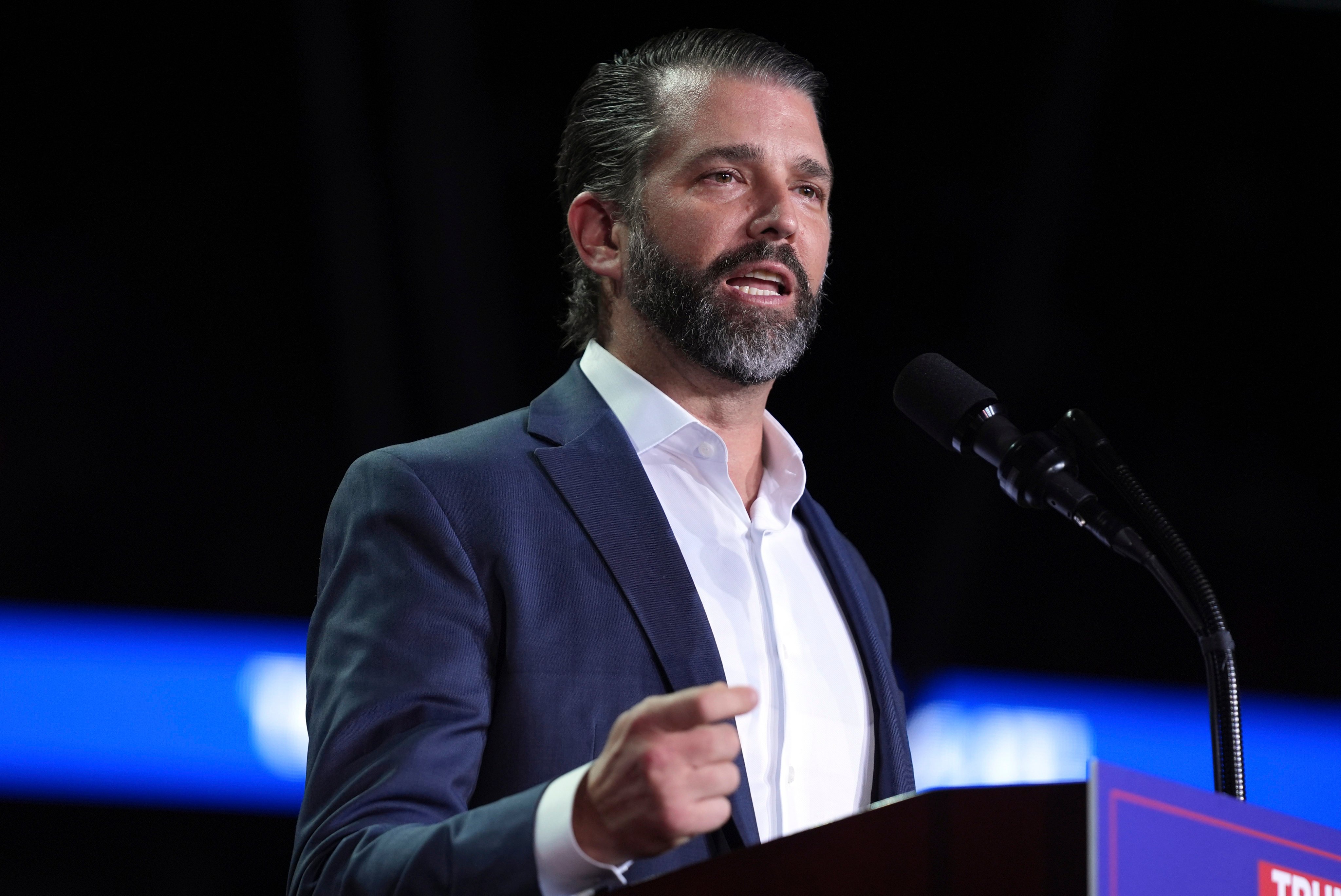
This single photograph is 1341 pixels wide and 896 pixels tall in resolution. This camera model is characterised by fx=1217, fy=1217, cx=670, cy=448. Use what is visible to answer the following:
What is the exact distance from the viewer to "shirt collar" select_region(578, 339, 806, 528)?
1.70 meters

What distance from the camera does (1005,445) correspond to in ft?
4.53

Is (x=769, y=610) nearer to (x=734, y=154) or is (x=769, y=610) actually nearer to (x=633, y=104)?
(x=734, y=154)

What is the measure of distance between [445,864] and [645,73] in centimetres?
136

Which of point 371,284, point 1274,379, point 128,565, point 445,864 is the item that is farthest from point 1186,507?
point 445,864

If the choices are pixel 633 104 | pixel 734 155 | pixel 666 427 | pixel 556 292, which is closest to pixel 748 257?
pixel 734 155

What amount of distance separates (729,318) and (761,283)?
74mm

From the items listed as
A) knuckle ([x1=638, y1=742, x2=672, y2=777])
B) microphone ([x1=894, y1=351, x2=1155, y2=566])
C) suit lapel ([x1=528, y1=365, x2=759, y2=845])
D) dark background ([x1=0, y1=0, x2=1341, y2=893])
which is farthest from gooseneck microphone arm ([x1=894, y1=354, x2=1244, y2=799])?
dark background ([x1=0, y1=0, x2=1341, y2=893])

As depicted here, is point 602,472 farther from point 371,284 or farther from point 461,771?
point 371,284

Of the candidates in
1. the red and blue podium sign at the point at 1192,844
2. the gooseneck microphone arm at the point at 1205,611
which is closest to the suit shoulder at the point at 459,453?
the gooseneck microphone arm at the point at 1205,611

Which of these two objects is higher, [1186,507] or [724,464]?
[1186,507]

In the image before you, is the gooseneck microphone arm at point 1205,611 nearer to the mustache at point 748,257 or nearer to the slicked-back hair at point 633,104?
the mustache at point 748,257

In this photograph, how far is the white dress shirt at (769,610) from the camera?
150 centimetres

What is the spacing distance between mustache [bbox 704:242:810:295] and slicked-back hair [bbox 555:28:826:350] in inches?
7.1

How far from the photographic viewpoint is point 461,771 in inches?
48.5
